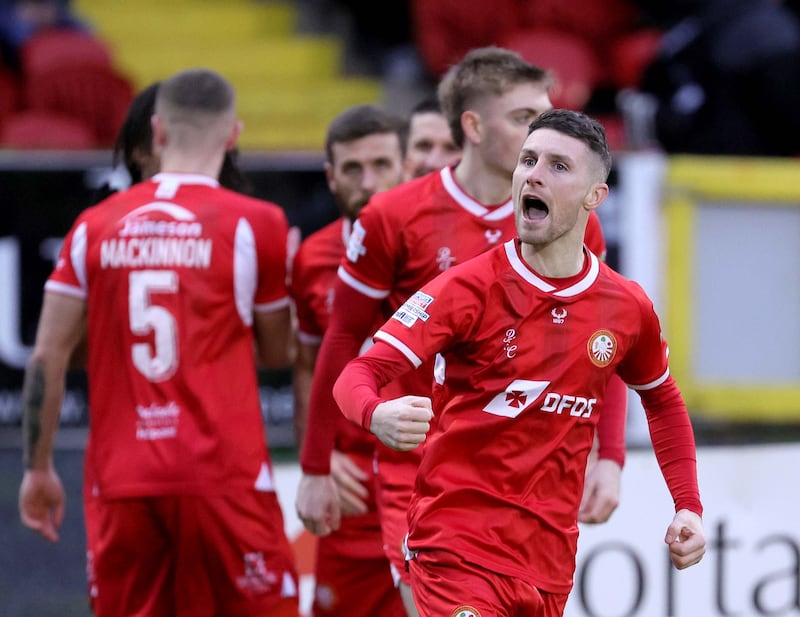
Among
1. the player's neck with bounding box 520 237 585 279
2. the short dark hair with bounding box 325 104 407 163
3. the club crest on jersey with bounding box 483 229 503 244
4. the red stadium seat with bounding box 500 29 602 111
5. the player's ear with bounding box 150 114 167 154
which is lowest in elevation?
the player's neck with bounding box 520 237 585 279

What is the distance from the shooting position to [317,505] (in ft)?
15.0

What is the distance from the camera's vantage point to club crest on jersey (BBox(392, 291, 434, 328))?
12.2 feet

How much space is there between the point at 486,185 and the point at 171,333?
3.50 ft

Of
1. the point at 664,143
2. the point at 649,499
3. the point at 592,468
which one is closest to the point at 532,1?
the point at 664,143

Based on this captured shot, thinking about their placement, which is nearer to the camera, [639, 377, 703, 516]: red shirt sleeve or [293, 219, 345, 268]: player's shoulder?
[639, 377, 703, 516]: red shirt sleeve

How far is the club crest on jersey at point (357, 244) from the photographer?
445cm

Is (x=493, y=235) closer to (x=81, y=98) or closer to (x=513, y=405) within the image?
(x=513, y=405)

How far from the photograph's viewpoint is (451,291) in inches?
148

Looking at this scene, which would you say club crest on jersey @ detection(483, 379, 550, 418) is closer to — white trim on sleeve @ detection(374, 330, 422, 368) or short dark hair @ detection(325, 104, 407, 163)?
white trim on sleeve @ detection(374, 330, 422, 368)

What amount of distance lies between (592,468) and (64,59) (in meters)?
7.50

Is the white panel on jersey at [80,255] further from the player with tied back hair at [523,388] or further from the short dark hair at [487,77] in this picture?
the player with tied back hair at [523,388]

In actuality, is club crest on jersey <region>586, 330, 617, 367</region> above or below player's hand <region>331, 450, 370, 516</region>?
above

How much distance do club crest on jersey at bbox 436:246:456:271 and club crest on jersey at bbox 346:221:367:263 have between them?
22 cm

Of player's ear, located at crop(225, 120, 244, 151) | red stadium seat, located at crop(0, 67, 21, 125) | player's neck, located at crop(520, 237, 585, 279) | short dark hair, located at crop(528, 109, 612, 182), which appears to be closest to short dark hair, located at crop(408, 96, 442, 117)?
player's ear, located at crop(225, 120, 244, 151)
